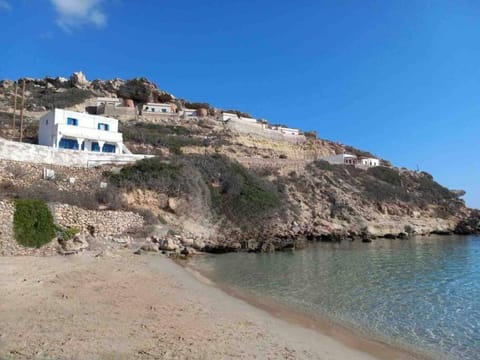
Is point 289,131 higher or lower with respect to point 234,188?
higher

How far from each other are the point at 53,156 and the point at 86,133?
7.69m

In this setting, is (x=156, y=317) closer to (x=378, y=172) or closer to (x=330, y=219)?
(x=330, y=219)

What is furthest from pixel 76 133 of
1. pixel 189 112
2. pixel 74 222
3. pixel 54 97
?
pixel 189 112

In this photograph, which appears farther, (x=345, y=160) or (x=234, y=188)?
(x=345, y=160)

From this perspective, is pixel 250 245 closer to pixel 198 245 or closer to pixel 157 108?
pixel 198 245

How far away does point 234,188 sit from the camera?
127 ft

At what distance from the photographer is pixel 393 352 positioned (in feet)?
31.4

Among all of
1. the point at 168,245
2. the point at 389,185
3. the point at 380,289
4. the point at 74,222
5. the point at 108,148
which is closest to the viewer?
the point at 380,289

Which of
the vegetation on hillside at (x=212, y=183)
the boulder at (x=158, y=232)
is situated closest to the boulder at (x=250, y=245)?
the vegetation on hillside at (x=212, y=183)

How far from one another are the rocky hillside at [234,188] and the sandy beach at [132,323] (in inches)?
499

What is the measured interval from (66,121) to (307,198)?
29.0 meters

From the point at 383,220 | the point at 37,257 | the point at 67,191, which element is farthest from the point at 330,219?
the point at 37,257

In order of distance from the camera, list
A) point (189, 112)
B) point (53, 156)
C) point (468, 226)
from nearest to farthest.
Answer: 1. point (53, 156)
2. point (468, 226)
3. point (189, 112)

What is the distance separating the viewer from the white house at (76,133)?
35719 millimetres
